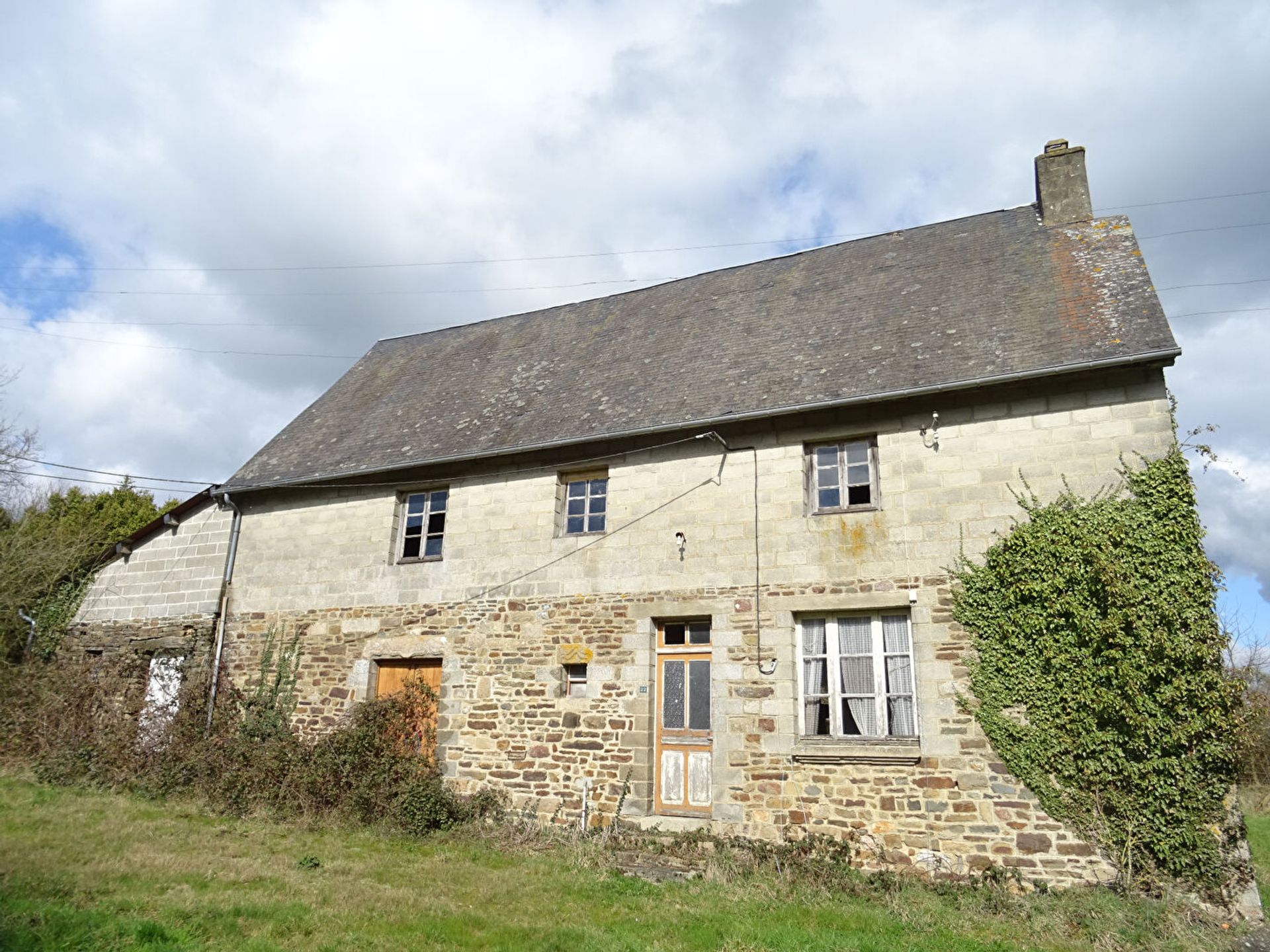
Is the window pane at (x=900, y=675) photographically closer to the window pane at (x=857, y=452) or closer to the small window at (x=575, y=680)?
the window pane at (x=857, y=452)

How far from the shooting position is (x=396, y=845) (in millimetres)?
9484

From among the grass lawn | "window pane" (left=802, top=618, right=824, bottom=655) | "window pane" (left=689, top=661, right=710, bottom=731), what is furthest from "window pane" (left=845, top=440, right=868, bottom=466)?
the grass lawn

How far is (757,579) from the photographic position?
984 cm

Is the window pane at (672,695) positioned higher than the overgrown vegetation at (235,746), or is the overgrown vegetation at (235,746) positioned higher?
the window pane at (672,695)

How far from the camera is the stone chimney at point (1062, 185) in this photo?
462 inches

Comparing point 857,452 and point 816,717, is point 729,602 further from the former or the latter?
point 857,452

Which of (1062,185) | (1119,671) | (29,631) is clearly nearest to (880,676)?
(1119,671)

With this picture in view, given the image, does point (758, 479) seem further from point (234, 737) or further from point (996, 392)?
point (234, 737)

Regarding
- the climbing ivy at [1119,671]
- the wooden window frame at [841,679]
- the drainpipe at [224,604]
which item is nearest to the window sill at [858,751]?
the wooden window frame at [841,679]

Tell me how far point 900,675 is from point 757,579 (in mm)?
1790

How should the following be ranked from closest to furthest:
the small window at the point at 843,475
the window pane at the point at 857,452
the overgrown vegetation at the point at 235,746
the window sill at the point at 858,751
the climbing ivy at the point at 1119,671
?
the climbing ivy at the point at 1119,671, the window sill at the point at 858,751, the small window at the point at 843,475, the window pane at the point at 857,452, the overgrown vegetation at the point at 235,746

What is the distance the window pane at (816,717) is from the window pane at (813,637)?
51 centimetres

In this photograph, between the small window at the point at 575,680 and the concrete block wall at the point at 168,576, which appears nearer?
the small window at the point at 575,680

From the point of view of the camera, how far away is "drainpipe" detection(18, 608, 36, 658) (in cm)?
1448
